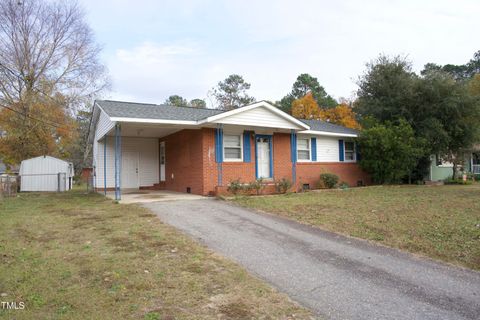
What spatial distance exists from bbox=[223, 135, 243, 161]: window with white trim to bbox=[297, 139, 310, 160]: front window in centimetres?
362

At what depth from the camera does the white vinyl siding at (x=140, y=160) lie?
55.4 ft

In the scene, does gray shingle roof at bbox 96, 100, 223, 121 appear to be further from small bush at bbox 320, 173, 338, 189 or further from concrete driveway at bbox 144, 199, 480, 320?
small bush at bbox 320, 173, 338, 189

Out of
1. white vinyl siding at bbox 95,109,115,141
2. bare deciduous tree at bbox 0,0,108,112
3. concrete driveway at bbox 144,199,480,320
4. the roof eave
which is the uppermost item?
bare deciduous tree at bbox 0,0,108,112

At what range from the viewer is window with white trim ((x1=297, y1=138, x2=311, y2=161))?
16609 millimetres

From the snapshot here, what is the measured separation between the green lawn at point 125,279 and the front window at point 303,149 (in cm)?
1064

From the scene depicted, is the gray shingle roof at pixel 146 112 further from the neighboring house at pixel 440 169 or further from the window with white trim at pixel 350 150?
the neighboring house at pixel 440 169

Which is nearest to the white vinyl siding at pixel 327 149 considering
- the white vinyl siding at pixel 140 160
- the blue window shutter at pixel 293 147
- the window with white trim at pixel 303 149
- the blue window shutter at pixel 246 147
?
the window with white trim at pixel 303 149

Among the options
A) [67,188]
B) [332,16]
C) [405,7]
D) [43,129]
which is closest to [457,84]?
[405,7]

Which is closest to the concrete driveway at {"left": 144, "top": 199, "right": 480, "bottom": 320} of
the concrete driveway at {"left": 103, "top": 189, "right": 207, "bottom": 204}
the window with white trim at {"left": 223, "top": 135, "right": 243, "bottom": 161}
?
the concrete driveway at {"left": 103, "top": 189, "right": 207, "bottom": 204}

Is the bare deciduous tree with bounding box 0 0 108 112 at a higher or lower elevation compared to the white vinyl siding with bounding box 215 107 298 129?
higher

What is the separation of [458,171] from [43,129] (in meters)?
30.1

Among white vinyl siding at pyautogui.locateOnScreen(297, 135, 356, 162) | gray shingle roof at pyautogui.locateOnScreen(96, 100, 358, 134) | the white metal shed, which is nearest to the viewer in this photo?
gray shingle roof at pyautogui.locateOnScreen(96, 100, 358, 134)

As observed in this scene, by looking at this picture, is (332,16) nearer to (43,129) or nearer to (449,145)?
(449,145)

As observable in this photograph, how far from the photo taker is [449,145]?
18.8 metres
